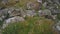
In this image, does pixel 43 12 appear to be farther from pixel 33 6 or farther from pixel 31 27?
pixel 31 27

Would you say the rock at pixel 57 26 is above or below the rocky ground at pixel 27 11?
A: below

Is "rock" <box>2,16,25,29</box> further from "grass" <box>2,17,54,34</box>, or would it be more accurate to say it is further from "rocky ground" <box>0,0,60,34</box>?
"grass" <box>2,17,54,34</box>

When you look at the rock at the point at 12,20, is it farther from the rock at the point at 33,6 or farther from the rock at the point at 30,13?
the rock at the point at 33,6

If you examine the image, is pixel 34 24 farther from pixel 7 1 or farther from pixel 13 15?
pixel 7 1

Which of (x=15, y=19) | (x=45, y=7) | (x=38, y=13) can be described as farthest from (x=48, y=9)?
(x=15, y=19)

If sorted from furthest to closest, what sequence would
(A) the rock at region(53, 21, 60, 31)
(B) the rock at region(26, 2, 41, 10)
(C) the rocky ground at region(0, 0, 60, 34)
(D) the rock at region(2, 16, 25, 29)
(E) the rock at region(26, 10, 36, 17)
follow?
(B) the rock at region(26, 2, 41, 10) → (E) the rock at region(26, 10, 36, 17) → (C) the rocky ground at region(0, 0, 60, 34) → (D) the rock at region(2, 16, 25, 29) → (A) the rock at region(53, 21, 60, 31)

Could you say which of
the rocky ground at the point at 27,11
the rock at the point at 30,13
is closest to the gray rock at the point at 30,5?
the rocky ground at the point at 27,11

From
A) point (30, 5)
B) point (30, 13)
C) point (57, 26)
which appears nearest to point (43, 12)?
point (30, 13)

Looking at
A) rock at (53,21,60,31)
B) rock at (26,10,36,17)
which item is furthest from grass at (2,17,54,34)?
rock at (26,10,36,17)
